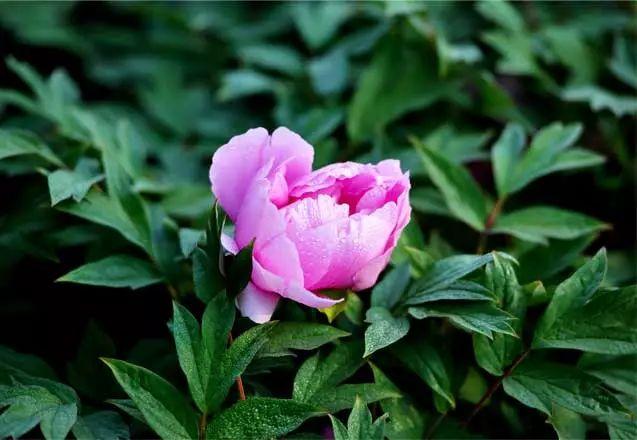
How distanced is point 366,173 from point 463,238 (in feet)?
1.14

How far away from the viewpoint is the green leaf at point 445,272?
77 centimetres

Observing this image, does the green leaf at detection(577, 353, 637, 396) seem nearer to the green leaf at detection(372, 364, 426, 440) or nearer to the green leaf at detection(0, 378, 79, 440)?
the green leaf at detection(372, 364, 426, 440)

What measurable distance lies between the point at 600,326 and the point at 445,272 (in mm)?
162

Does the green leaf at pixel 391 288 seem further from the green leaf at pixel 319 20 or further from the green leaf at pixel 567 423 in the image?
the green leaf at pixel 319 20

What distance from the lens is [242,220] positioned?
0.74 metres

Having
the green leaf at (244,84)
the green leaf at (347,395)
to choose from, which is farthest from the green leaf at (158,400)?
the green leaf at (244,84)

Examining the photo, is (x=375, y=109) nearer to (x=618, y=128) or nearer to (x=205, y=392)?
(x=618, y=128)

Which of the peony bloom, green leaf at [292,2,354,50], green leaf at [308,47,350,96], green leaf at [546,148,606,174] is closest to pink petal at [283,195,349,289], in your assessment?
the peony bloom

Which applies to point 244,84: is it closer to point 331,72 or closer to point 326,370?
point 331,72

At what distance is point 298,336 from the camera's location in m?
0.75

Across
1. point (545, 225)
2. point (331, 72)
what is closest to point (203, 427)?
point (545, 225)

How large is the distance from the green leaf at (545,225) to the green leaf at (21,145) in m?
0.57

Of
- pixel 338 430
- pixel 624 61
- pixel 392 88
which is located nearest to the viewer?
pixel 338 430

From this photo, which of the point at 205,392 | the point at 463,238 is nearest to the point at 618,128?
the point at 463,238
